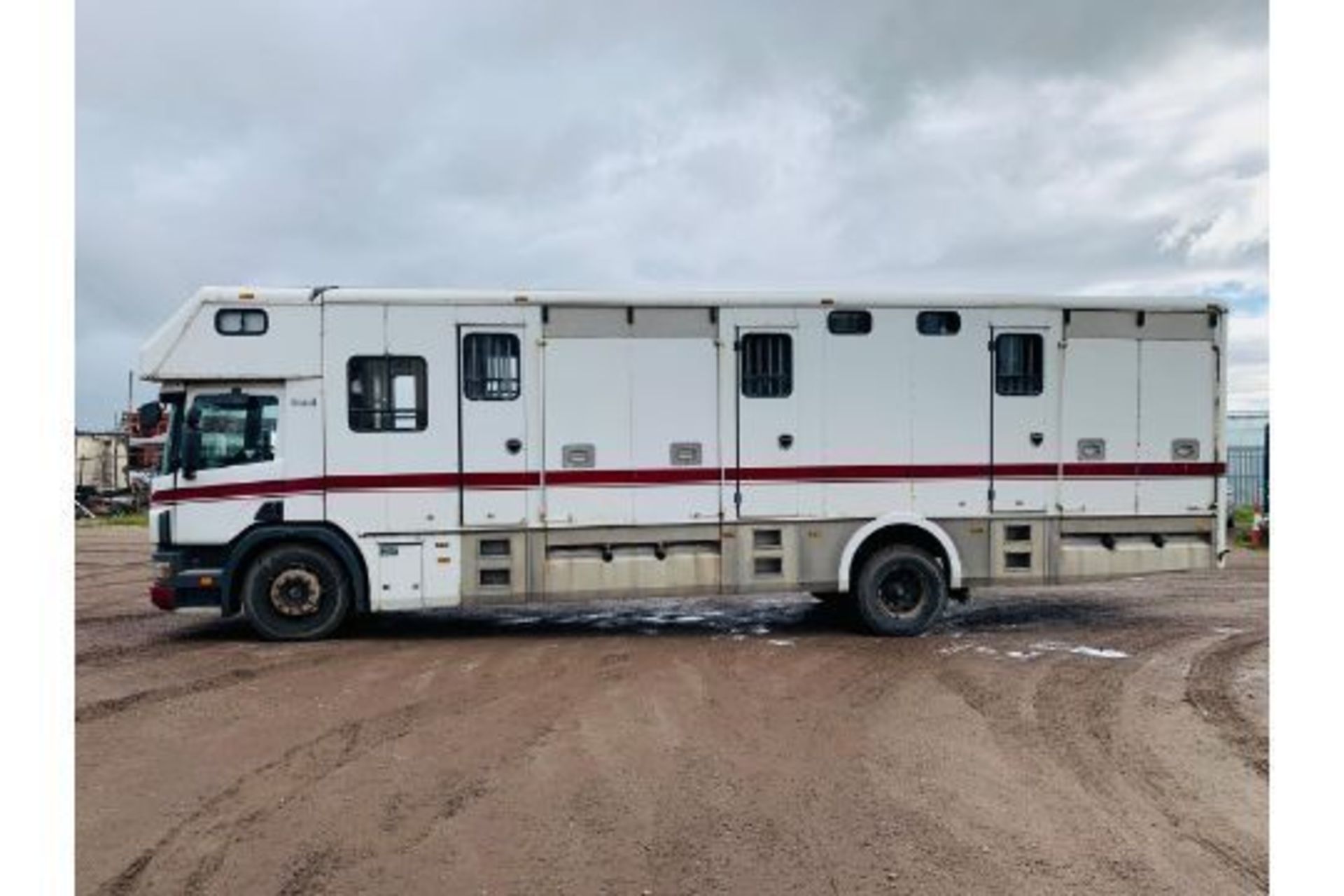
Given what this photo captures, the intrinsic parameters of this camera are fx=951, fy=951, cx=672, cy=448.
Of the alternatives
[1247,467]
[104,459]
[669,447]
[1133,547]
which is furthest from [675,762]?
[104,459]

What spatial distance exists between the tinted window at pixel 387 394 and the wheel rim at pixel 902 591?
17.3 feet

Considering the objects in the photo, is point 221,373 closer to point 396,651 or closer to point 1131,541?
point 396,651

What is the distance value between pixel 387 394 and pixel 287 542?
1.89 m

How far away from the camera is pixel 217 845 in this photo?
487cm


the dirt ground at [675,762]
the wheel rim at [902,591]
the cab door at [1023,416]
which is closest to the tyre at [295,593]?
the dirt ground at [675,762]

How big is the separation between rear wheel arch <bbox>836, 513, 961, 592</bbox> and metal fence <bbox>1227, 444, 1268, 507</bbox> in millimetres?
15098

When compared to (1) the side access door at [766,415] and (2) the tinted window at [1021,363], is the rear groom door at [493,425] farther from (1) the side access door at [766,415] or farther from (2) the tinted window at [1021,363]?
(2) the tinted window at [1021,363]

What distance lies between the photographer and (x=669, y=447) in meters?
10.2

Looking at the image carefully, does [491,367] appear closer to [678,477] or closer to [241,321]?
[678,477]

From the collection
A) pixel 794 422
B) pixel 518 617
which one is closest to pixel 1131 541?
pixel 794 422

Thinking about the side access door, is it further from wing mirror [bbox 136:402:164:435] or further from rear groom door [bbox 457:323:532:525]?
wing mirror [bbox 136:402:164:435]

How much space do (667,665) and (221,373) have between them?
5.53 metres

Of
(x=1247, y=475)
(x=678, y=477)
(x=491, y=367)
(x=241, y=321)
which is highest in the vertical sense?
(x=241, y=321)

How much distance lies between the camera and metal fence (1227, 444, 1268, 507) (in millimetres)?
22109
